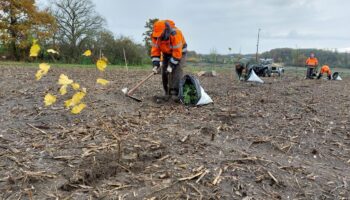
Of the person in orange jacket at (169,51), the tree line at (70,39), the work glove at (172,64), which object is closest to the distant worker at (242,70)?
the person in orange jacket at (169,51)

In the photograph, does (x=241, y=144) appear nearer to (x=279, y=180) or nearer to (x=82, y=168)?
(x=279, y=180)

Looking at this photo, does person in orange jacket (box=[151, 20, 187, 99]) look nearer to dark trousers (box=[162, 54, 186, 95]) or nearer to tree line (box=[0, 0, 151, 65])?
dark trousers (box=[162, 54, 186, 95])

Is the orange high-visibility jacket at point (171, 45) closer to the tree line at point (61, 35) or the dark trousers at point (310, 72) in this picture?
the dark trousers at point (310, 72)

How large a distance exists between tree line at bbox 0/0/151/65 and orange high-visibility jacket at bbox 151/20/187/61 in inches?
822

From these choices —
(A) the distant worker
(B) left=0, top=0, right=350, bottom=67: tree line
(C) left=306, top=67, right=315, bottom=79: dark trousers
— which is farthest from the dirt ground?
(B) left=0, top=0, right=350, bottom=67: tree line

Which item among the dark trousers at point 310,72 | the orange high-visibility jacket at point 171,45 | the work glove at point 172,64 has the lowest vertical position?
the dark trousers at point 310,72

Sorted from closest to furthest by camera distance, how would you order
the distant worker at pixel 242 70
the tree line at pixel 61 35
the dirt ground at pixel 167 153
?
the dirt ground at pixel 167 153 < the distant worker at pixel 242 70 < the tree line at pixel 61 35

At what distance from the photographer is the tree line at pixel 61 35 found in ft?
91.1

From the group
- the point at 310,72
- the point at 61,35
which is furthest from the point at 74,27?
the point at 310,72

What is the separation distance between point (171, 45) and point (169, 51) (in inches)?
8.1

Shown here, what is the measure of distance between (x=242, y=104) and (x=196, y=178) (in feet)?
11.6

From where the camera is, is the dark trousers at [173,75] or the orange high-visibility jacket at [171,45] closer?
the orange high-visibility jacket at [171,45]

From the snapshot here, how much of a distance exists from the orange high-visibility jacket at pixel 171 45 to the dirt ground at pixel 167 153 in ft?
3.62

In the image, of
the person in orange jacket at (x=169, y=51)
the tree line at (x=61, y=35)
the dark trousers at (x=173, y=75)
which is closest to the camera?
the person in orange jacket at (x=169, y=51)
